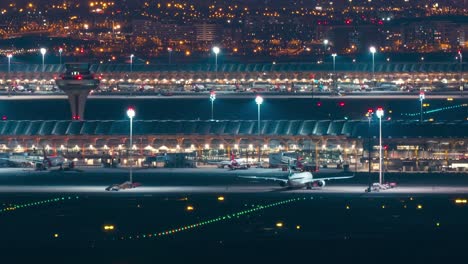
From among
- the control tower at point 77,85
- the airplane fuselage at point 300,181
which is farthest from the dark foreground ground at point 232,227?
the control tower at point 77,85

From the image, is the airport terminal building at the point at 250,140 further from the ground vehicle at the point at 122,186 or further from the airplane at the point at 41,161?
the ground vehicle at the point at 122,186

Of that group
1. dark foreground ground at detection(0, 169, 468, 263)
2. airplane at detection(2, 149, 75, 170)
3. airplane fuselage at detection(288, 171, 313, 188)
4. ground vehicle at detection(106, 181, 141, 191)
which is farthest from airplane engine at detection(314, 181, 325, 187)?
airplane at detection(2, 149, 75, 170)

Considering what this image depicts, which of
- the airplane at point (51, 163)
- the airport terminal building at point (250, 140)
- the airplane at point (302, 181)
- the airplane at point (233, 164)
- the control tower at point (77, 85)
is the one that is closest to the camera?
the airplane at point (302, 181)

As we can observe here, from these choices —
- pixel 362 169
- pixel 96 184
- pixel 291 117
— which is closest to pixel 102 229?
pixel 96 184

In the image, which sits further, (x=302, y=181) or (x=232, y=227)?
(x=302, y=181)

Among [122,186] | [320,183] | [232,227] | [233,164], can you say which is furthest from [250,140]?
[232,227]

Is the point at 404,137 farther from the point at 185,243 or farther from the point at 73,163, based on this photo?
the point at 185,243

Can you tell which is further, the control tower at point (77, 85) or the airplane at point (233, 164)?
the control tower at point (77, 85)

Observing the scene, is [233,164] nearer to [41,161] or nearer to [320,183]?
[41,161]

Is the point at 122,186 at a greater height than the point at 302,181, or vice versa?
the point at 302,181
